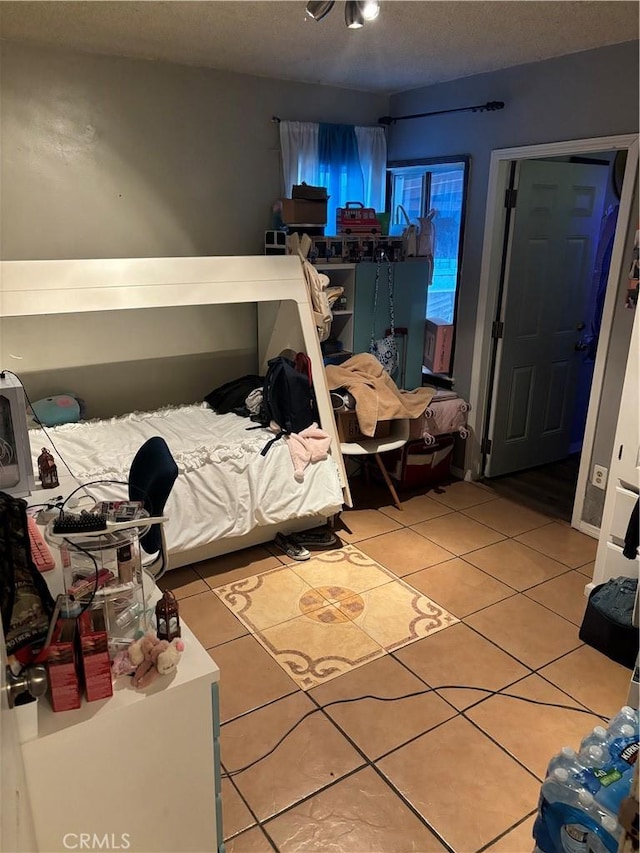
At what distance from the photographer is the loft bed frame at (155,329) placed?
2633 millimetres

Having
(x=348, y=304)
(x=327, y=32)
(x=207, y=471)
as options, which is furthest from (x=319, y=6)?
(x=348, y=304)

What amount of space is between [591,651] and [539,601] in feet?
1.22

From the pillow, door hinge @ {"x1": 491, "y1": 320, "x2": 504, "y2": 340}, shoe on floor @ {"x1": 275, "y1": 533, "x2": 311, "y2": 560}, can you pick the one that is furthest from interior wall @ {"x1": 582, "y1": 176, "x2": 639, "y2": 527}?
the pillow

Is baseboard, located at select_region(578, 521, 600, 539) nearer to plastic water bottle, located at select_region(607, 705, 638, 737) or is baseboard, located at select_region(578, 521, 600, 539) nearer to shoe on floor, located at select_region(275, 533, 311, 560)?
shoe on floor, located at select_region(275, 533, 311, 560)

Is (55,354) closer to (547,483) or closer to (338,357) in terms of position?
(338,357)

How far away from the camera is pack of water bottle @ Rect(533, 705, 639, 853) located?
1.44 m

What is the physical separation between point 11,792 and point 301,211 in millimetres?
3357

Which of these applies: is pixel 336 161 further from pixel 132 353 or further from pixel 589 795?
pixel 589 795

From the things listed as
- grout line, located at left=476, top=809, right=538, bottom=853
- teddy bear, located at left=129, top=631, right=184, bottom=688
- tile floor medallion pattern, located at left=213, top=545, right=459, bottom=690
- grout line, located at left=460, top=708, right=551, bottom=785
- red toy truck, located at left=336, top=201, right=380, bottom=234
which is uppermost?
red toy truck, located at left=336, top=201, right=380, bottom=234

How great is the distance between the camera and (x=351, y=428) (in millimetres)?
3691

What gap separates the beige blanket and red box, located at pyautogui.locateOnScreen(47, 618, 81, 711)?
2.38 m

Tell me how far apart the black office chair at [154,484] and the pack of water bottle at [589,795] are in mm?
1345

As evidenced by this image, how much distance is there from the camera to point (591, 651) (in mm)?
2604

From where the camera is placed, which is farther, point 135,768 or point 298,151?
point 298,151
